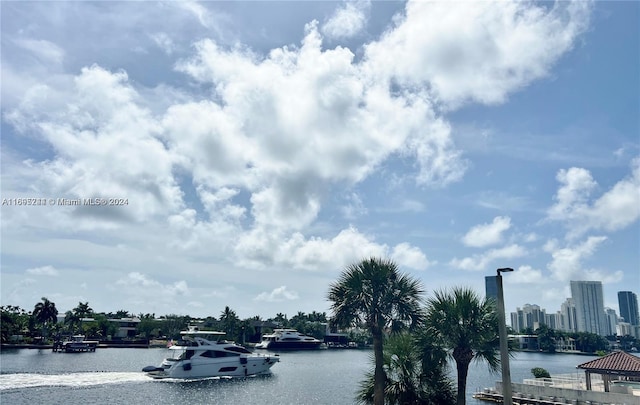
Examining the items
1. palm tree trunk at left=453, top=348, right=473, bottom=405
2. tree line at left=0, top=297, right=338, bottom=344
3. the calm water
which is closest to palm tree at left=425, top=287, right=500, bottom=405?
palm tree trunk at left=453, top=348, right=473, bottom=405

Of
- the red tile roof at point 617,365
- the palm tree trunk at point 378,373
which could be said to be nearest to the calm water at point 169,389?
the red tile roof at point 617,365

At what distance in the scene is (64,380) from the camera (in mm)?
54906

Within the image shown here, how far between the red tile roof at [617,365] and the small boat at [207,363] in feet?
158

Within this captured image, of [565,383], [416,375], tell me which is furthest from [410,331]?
[565,383]

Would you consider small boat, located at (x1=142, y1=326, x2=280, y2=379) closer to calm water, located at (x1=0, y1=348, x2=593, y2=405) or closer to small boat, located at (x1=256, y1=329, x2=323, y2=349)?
calm water, located at (x1=0, y1=348, x2=593, y2=405)

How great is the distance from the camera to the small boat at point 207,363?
6291 centimetres

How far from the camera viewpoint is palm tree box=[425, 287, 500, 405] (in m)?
23.9

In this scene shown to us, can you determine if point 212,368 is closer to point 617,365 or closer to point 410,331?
point 410,331

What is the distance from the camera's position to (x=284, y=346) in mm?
146500

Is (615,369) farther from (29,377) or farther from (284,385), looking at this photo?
(29,377)

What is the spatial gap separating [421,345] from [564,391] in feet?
60.9

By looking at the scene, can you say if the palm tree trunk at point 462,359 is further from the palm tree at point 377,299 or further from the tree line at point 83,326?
the tree line at point 83,326

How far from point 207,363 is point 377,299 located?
46397 millimetres

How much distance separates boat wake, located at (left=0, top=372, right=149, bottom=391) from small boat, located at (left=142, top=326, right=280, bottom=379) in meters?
3.59
